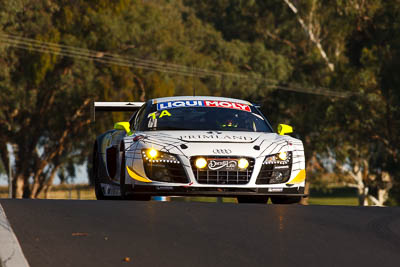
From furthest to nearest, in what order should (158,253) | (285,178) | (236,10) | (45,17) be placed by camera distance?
1. (236,10)
2. (45,17)
3. (285,178)
4. (158,253)

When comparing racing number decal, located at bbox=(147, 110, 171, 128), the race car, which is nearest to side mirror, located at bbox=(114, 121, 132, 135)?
the race car

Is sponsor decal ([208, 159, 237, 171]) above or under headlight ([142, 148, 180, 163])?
under

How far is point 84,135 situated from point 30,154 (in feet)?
9.78

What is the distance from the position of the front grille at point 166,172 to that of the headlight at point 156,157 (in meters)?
0.04

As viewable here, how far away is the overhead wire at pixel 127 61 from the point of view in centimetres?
4156

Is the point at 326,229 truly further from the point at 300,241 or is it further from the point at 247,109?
the point at 247,109

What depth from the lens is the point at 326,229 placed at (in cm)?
827

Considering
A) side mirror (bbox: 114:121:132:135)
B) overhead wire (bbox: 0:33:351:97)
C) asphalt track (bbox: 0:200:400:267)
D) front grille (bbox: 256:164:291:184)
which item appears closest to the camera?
asphalt track (bbox: 0:200:400:267)

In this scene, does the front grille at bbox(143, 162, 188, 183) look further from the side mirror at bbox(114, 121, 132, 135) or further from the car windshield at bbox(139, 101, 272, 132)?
the side mirror at bbox(114, 121, 132, 135)

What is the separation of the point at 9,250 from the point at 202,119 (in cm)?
593

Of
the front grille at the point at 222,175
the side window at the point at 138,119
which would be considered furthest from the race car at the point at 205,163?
the side window at the point at 138,119

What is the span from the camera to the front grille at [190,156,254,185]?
10.7 meters

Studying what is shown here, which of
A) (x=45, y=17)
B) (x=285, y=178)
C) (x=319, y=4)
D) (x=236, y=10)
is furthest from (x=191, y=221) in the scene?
(x=236, y=10)

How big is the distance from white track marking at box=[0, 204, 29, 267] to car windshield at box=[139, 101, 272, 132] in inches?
181
